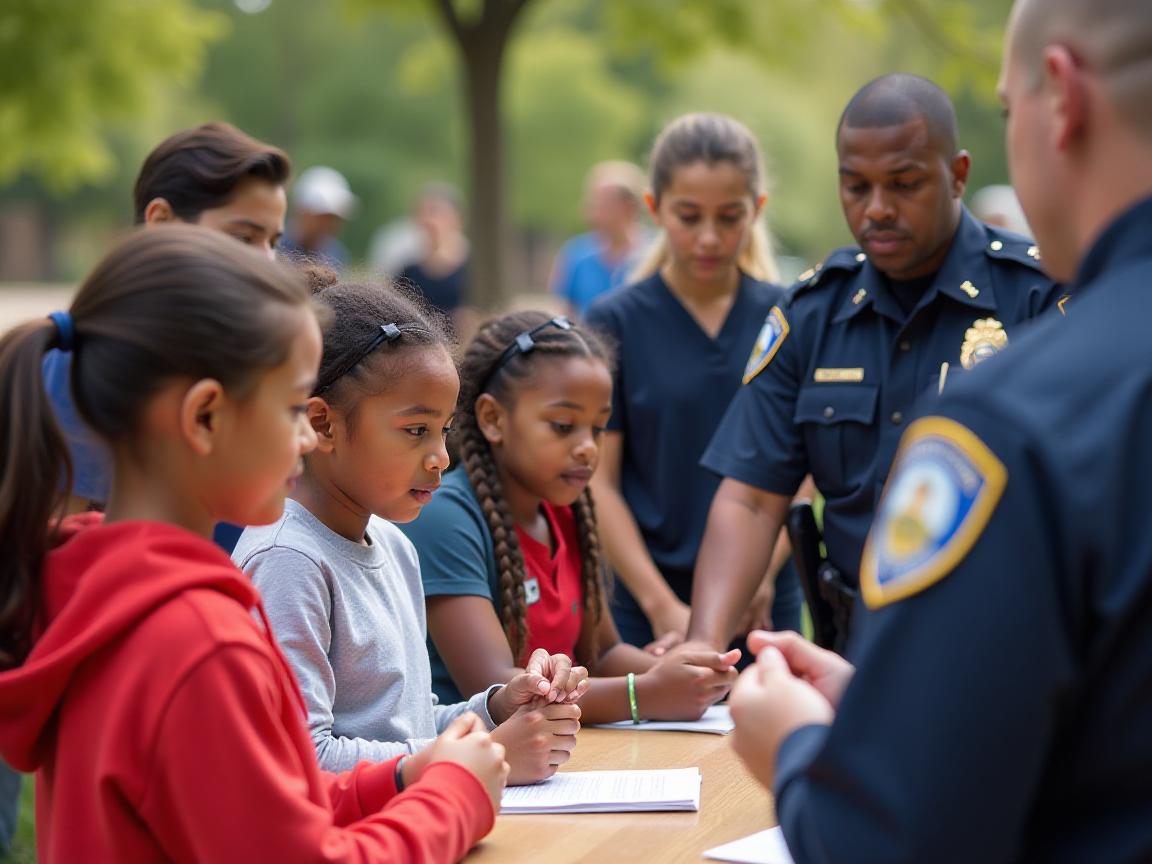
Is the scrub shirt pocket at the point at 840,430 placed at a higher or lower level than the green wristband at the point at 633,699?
higher

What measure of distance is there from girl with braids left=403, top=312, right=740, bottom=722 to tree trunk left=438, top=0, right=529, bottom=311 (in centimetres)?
651

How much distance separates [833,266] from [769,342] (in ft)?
0.72

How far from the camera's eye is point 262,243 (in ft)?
10.2

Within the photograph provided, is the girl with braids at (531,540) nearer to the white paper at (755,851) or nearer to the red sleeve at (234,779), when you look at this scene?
the white paper at (755,851)

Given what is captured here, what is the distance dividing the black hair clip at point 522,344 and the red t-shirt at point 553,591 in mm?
317

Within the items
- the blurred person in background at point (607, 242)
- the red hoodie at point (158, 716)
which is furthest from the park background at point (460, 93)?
the red hoodie at point (158, 716)

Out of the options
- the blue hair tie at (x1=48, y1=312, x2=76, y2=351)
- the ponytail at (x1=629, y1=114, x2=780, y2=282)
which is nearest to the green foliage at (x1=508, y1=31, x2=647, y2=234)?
the ponytail at (x1=629, y1=114, x2=780, y2=282)

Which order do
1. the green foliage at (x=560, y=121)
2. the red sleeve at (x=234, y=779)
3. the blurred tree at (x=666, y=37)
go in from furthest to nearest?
the green foliage at (x=560, y=121)
the blurred tree at (x=666, y=37)
the red sleeve at (x=234, y=779)

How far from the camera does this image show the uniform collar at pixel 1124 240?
1.19 metres

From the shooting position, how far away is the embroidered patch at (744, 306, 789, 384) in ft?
10.3

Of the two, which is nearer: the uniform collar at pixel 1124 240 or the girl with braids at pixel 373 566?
the uniform collar at pixel 1124 240

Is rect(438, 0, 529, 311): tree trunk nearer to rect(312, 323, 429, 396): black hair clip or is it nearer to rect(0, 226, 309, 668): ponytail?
rect(312, 323, 429, 396): black hair clip

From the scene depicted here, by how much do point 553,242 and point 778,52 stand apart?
85.9 ft

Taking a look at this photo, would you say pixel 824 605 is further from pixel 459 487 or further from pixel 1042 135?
pixel 1042 135
